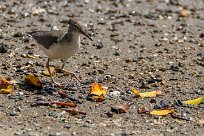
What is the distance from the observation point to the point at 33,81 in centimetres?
925

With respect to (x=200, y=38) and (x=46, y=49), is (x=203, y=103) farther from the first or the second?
(x=200, y=38)

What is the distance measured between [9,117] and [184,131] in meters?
2.26

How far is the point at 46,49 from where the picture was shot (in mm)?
9477

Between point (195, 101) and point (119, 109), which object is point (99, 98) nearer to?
point (119, 109)

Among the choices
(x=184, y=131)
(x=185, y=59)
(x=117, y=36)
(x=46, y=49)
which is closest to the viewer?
(x=184, y=131)

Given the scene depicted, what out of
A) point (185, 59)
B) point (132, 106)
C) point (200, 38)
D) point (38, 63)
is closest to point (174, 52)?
point (185, 59)

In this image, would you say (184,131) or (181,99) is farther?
(181,99)

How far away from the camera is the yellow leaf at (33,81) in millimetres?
9203

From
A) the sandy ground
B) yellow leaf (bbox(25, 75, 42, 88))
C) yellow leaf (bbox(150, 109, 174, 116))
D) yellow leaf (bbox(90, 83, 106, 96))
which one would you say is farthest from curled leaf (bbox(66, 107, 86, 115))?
yellow leaf (bbox(25, 75, 42, 88))

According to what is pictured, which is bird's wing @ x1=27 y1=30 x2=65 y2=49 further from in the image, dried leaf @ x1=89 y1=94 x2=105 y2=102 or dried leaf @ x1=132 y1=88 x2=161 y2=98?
dried leaf @ x1=132 y1=88 x2=161 y2=98

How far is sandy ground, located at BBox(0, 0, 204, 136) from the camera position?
7969mm

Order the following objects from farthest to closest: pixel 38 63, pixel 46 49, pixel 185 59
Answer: pixel 185 59, pixel 38 63, pixel 46 49

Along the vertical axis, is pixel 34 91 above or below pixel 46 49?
below

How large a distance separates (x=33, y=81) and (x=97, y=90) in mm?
980
